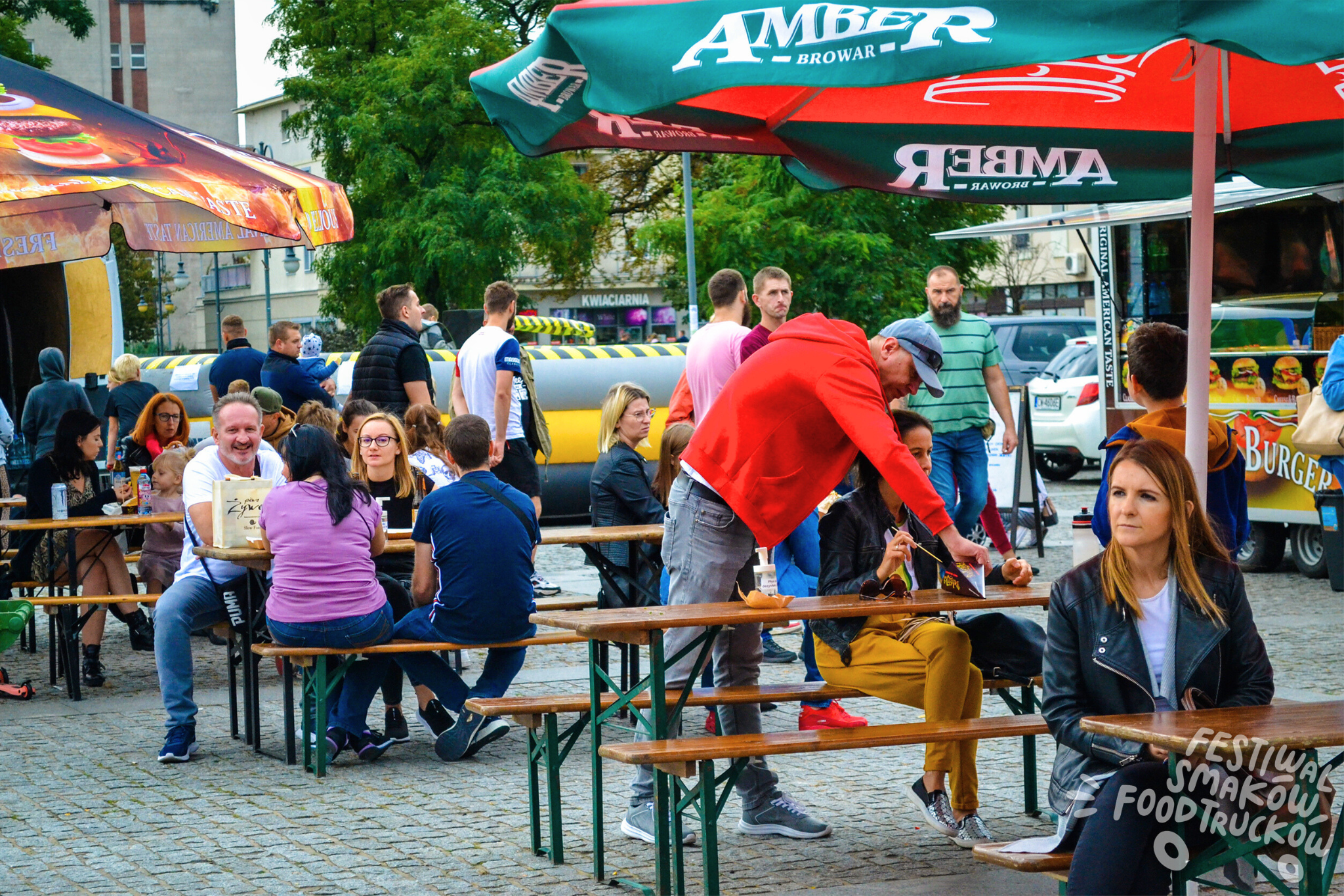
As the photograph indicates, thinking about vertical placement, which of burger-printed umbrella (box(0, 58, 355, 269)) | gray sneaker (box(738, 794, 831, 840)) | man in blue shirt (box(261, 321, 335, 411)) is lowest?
gray sneaker (box(738, 794, 831, 840))

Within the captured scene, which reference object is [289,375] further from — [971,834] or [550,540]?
[971,834]

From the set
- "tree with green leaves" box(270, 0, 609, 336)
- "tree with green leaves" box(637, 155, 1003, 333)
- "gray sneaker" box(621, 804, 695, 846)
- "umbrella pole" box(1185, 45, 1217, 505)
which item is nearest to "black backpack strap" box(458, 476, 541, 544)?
"gray sneaker" box(621, 804, 695, 846)

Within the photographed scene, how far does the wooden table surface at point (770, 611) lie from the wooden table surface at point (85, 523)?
3910 millimetres

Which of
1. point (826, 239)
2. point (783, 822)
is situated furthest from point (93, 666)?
point (826, 239)

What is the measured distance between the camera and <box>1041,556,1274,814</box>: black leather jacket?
13.3ft

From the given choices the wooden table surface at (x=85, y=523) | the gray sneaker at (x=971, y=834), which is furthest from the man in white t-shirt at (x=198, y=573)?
the gray sneaker at (x=971, y=834)

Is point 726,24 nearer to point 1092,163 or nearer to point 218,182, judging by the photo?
point 1092,163

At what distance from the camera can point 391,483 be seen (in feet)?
27.5

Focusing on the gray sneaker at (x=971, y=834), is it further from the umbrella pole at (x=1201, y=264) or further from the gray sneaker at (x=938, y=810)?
the umbrella pole at (x=1201, y=264)

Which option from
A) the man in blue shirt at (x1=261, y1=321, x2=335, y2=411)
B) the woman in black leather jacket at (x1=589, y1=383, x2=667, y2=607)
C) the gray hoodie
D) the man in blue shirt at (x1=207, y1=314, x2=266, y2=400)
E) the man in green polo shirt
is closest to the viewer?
the woman in black leather jacket at (x1=589, y1=383, x2=667, y2=607)

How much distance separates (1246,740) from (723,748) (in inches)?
64.6

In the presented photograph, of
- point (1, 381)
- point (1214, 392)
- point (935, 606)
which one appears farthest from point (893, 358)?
point (1, 381)

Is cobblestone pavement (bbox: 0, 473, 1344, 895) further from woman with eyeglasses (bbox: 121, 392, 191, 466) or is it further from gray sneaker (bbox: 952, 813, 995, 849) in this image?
woman with eyeglasses (bbox: 121, 392, 191, 466)

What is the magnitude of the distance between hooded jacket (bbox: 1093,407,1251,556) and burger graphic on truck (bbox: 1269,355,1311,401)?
6.52 meters
